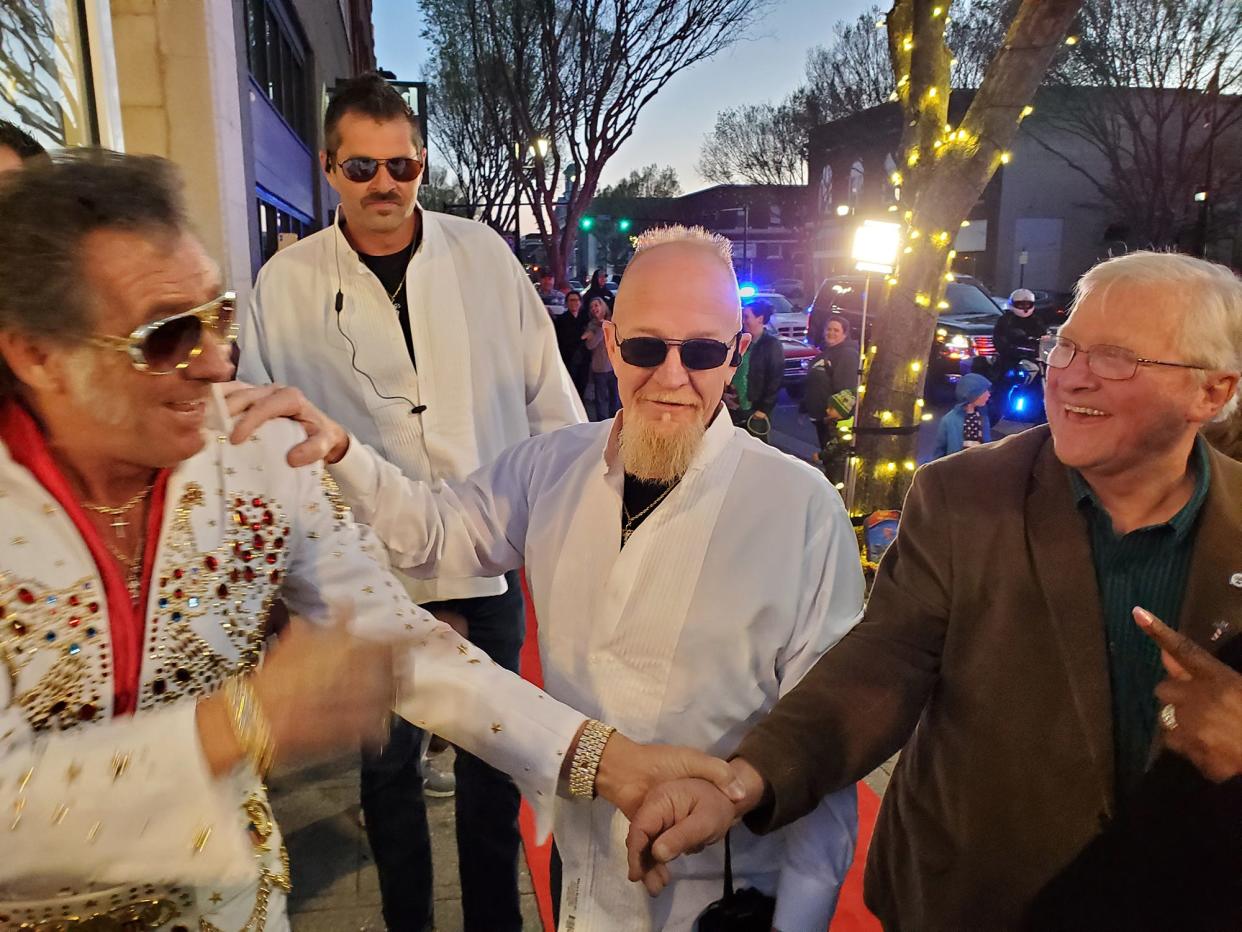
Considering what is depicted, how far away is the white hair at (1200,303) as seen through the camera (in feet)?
5.79

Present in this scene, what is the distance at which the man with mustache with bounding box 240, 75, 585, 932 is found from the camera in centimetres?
270

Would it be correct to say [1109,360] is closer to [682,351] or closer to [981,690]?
[981,690]

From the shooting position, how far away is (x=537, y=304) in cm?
297

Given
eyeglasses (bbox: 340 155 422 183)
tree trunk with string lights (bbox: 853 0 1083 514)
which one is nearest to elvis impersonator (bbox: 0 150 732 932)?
eyeglasses (bbox: 340 155 422 183)

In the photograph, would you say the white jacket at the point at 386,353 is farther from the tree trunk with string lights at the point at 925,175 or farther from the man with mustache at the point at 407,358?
the tree trunk with string lights at the point at 925,175

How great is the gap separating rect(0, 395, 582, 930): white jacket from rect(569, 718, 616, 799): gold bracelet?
0.03 meters

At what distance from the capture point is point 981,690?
70.8 inches

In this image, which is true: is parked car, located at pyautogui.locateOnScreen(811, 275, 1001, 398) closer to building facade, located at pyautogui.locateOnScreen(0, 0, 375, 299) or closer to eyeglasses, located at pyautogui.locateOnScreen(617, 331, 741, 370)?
building facade, located at pyautogui.locateOnScreen(0, 0, 375, 299)

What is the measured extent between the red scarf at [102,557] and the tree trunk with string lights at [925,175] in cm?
615

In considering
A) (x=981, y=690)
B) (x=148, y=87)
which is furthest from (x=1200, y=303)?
(x=148, y=87)

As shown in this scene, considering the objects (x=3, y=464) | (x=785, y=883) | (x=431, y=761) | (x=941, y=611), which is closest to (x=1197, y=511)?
(x=941, y=611)

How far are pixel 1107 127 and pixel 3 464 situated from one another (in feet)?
110

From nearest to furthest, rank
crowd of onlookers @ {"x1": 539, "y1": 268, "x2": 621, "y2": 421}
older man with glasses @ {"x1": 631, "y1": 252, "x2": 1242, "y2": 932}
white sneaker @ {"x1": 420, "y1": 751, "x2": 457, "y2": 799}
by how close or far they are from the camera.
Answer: older man with glasses @ {"x1": 631, "y1": 252, "x2": 1242, "y2": 932} < white sneaker @ {"x1": 420, "y1": 751, "x2": 457, "y2": 799} < crowd of onlookers @ {"x1": 539, "y1": 268, "x2": 621, "y2": 421}

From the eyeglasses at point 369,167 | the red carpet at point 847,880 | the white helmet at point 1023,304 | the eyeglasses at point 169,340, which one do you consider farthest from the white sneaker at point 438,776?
the white helmet at point 1023,304
